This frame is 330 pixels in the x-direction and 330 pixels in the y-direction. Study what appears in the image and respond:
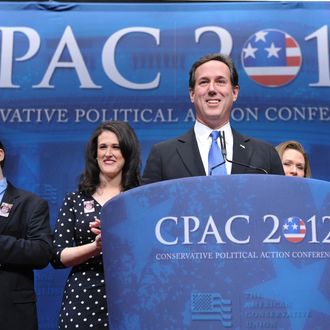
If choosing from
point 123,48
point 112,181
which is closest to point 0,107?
point 123,48

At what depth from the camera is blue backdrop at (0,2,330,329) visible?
3.27 metres

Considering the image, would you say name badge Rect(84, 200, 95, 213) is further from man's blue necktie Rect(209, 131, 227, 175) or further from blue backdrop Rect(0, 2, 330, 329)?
blue backdrop Rect(0, 2, 330, 329)

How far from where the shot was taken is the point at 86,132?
129 inches

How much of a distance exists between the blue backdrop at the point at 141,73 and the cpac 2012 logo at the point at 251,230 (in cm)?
209

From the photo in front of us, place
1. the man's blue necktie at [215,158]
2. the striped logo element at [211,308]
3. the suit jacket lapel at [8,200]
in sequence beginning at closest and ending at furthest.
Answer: the striped logo element at [211,308]
the man's blue necktie at [215,158]
the suit jacket lapel at [8,200]

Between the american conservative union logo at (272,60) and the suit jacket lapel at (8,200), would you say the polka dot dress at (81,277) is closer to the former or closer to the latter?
the suit jacket lapel at (8,200)

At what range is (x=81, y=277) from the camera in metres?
2.18

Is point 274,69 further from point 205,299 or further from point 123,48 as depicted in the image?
point 205,299

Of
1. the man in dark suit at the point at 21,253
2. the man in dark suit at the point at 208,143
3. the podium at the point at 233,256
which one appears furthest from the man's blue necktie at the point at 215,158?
the man in dark suit at the point at 21,253

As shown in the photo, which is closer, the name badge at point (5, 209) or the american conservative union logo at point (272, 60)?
the name badge at point (5, 209)

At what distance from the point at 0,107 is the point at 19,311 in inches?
51.1

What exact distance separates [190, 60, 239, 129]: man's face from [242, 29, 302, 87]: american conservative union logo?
1.62m

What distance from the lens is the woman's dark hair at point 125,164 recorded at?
2301 mm

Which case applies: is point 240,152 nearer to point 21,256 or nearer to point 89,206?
point 89,206
